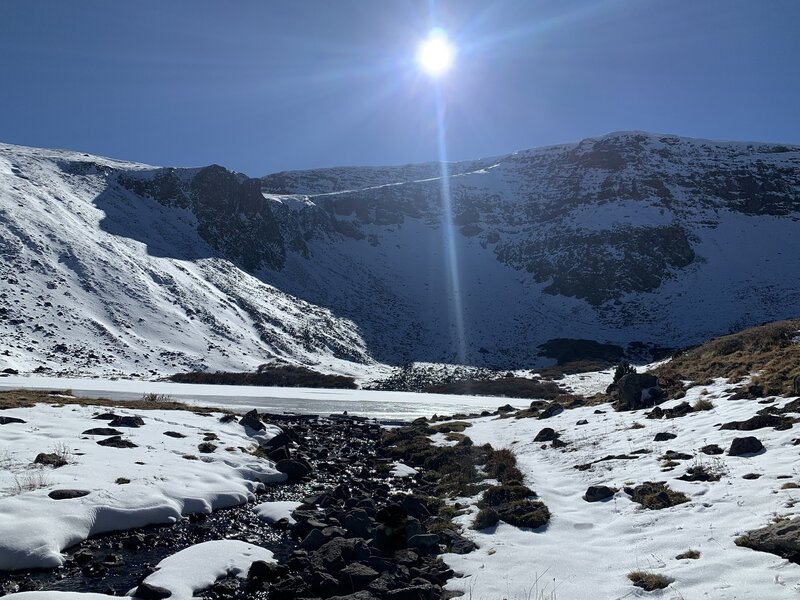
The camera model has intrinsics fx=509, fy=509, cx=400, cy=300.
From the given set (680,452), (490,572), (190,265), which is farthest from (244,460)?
(190,265)

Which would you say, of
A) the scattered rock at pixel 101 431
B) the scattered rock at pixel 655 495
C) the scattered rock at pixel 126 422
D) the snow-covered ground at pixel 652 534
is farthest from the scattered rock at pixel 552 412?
the scattered rock at pixel 101 431

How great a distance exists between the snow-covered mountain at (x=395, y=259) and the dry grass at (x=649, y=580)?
50.5 metres

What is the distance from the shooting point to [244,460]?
1745 cm

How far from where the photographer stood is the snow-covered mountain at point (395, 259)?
195ft

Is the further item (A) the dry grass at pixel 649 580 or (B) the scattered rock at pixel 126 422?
(B) the scattered rock at pixel 126 422

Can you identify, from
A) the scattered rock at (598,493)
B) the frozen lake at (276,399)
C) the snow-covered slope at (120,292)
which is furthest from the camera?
the snow-covered slope at (120,292)

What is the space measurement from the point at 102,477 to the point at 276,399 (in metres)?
28.5

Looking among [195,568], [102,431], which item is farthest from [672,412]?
[102,431]

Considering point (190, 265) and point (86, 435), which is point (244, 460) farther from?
point (190, 265)

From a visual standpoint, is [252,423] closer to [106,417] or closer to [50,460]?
[106,417]

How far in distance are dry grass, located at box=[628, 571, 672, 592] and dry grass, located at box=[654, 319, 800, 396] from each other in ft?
36.4

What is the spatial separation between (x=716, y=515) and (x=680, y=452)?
14.2ft

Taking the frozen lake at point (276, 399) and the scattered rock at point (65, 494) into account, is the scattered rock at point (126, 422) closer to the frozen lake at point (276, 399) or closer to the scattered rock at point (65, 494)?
the scattered rock at point (65, 494)

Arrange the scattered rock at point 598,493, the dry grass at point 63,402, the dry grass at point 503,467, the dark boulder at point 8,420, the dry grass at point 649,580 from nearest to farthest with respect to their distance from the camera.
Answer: the dry grass at point 649,580
the scattered rock at point 598,493
the dry grass at point 503,467
the dark boulder at point 8,420
the dry grass at point 63,402
